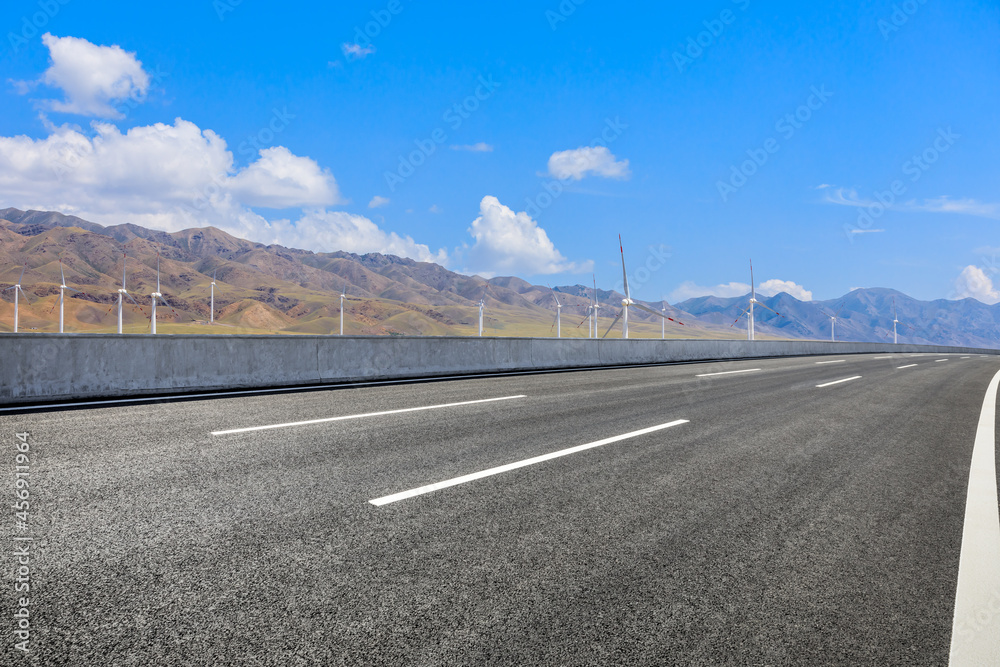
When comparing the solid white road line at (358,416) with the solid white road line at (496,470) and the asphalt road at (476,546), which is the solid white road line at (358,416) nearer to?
the asphalt road at (476,546)

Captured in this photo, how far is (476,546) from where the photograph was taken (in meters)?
2.99

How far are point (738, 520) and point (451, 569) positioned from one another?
2007 mm

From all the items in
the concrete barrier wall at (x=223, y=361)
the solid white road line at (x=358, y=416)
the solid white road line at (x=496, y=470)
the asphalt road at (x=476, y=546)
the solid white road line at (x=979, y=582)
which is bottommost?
the solid white road line at (x=979, y=582)

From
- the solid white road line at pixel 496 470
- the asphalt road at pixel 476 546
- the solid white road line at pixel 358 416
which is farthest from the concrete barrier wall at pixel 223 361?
the solid white road line at pixel 496 470

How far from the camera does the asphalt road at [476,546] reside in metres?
2.14

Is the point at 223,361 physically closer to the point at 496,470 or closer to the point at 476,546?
the point at 496,470

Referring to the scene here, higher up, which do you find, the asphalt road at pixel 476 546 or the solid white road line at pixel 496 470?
the solid white road line at pixel 496 470

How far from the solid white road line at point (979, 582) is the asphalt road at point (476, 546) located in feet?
0.27

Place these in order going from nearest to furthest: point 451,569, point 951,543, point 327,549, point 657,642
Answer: point 657,642
point 451,569
point 327,549
point 951,543

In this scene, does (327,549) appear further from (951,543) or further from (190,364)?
(190,364)

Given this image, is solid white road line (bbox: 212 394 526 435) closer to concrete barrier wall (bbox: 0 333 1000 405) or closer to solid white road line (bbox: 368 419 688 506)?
solid white road line (bbox: 368 419 688 506)

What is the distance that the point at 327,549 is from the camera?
2.90 m

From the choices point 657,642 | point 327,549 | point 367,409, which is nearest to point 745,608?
point 657,642

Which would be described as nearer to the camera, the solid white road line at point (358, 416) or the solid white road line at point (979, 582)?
the solid white road line at point (979, 582)
